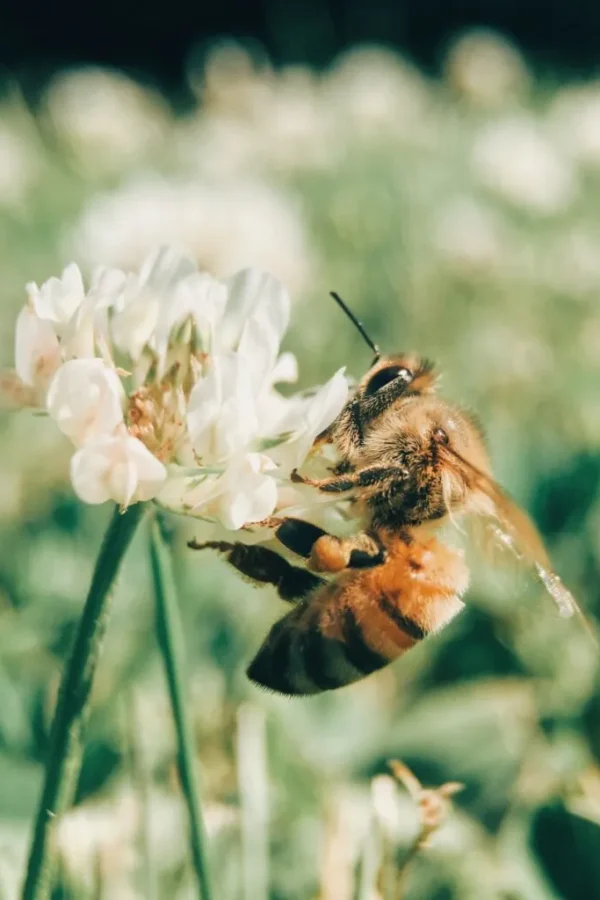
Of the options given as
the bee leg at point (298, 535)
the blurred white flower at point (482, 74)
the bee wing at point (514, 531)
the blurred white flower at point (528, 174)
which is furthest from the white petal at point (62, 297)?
the blurred white flower at point (482, 74)

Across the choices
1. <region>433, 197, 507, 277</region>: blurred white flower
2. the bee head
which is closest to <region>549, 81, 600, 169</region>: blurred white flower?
<region>433, 197, 507, 277</region>: blurred white flower

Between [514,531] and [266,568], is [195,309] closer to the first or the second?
[266,568]

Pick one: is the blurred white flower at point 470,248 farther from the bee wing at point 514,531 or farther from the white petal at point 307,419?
the white petal at point 307,419

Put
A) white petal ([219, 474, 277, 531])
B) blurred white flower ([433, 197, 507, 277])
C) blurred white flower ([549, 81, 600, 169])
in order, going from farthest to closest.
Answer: blurred white flower ([549, 81, 600, 169]), blurred white flower ([433, 197, 507, 277]), white petal ([219, 474, 277, 531])

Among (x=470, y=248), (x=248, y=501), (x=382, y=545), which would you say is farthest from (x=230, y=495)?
(x=470, y=248)

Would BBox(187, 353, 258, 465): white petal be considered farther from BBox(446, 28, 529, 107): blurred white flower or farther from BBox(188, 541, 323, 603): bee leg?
BBox(446, 28, 529, 107): blurred white flower

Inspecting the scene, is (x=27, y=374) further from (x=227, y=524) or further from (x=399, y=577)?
(x=399, y=577)
